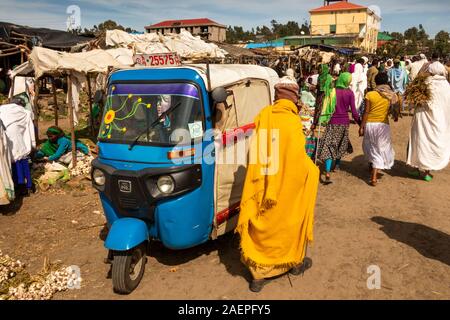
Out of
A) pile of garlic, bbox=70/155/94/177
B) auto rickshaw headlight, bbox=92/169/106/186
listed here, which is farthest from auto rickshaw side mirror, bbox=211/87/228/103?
pile of garlic, bbox=70/155/94/177

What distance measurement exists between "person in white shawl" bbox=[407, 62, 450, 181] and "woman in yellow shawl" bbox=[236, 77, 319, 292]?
4354 mm

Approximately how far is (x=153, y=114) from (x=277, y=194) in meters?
1.64

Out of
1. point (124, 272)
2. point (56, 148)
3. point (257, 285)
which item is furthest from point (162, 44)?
point (257, 285)

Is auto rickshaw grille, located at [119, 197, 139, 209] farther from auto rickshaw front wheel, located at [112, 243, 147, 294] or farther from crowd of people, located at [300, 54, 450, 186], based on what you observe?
crowd of people, located at [300, 54, 450, 186]

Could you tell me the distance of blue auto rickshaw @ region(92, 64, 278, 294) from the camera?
3695mm

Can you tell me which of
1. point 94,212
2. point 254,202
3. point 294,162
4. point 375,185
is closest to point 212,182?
point 254,202

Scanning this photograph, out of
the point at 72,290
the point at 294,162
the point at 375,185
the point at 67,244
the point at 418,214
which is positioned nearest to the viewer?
the point at 294,162

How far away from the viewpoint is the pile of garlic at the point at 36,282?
149 inches

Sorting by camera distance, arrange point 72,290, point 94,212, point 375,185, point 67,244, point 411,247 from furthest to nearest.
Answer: point 375,185, point 94,212, point 67,244, point 411,247, point 72,290

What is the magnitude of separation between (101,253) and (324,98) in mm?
4850

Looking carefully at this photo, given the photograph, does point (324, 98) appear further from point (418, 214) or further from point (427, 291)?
point (427, 291)

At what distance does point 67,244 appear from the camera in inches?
199

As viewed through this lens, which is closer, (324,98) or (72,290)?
(72,290)
